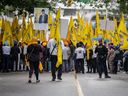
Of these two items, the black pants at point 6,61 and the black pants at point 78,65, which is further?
the black pants at point 6,61

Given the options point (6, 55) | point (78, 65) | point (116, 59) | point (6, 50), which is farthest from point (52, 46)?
point (6, 55)

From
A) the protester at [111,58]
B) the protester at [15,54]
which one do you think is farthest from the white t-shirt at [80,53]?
the protester at [15,54]

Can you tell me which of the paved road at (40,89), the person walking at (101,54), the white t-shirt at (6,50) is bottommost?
the paved road at (40,89)

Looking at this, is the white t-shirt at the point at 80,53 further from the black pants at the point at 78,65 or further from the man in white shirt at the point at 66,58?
the man in white shirt at the point at 66,58

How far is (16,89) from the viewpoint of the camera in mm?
18109

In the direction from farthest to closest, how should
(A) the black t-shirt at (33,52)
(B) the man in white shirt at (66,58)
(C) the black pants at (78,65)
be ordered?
1. (B) the man in white shirt at (66,58)
2. (C) the black pants at (78,65)
3. (A) the black t-shirt at (33,52)

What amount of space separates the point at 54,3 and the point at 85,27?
9.19 feet

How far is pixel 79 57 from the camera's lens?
29281mm

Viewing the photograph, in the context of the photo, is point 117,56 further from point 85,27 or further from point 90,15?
point 90,15

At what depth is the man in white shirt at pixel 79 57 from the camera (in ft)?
95.8

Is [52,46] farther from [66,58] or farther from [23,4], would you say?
[23,4]

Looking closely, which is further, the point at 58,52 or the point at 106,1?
the point at 106,1

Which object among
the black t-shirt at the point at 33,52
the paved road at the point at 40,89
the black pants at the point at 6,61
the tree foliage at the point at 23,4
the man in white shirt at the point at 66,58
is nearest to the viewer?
the paved road at the point at 40,89

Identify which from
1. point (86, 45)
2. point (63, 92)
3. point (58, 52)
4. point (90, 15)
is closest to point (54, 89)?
point (63, 92)
